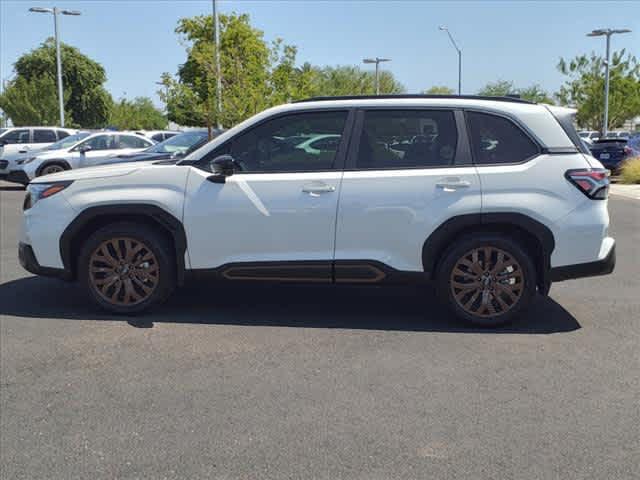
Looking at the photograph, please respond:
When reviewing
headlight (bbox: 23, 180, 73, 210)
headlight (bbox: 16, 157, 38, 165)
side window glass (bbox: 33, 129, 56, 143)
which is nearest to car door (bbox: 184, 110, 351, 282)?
headlight (bbox: 23, 180, 73, 210)

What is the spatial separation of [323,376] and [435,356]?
88 centimetres

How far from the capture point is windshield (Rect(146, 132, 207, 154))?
44.4ft

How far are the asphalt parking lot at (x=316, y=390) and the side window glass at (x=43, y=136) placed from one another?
1554cm

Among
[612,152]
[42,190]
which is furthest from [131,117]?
[42,190]

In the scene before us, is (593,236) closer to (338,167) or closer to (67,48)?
(338,167)

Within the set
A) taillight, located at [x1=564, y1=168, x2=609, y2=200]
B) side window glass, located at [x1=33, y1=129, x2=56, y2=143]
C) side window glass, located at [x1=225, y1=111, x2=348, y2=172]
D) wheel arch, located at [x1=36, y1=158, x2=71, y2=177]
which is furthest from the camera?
side window glass, located at [x1=33, y1=129, x2=56, y2=143]

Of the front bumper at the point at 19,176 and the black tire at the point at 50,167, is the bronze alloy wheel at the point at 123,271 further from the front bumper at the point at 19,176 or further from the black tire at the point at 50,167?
the front bumper at the point at 19,176

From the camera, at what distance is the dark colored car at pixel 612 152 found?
22.6m

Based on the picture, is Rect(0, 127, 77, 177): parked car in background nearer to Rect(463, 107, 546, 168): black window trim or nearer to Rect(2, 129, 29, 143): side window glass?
Rect(2, 129, 29, 143): side window glass

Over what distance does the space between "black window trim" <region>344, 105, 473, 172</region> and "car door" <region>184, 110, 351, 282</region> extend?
0.08 metres

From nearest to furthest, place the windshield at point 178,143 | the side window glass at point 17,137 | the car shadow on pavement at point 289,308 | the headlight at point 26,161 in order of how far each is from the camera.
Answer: the car shadow on pavement at point 289,308 → the windshield at point 178,143 → the headlight at point 26,161 → the side window glass at point 17,137

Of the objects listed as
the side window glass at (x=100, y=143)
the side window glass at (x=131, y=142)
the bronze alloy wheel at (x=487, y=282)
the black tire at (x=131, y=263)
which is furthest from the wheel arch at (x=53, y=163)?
the bronze alloy wheel at (x=487, y=282)

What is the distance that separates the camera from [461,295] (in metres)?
5.48

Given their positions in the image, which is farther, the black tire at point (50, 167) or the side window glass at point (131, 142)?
the side window glass at point (131, 142)
